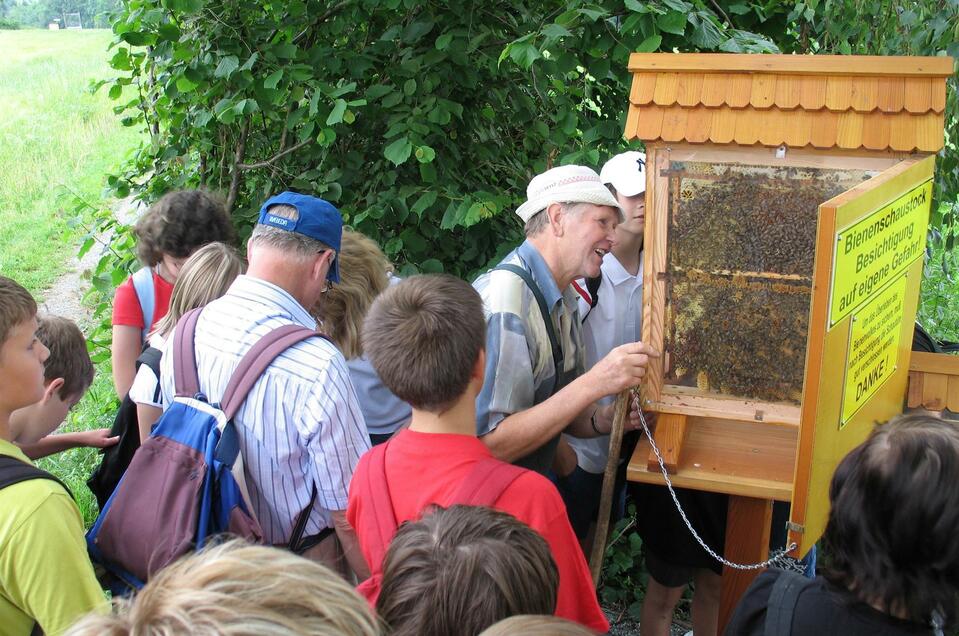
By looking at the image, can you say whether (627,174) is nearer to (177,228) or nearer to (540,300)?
(540,300)

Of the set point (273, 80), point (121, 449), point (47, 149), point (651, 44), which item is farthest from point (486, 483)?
point (47, 149)

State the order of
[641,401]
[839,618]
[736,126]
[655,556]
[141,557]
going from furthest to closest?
1. [655,556]
2. [641,401]
3. [736,126]
4. [141,557]
5. [839,618]

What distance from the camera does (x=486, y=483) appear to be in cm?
189

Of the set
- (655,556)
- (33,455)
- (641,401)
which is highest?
(641,401)

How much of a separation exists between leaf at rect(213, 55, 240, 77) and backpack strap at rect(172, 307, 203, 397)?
203cm

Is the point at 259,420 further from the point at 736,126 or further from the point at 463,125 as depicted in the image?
the point at 463,125

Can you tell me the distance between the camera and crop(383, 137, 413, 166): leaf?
3897 mm

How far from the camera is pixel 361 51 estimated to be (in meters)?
4.59

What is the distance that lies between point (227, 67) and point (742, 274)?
9.02 feet

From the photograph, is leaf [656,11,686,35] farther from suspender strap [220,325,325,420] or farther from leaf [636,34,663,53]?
suspender strap [220,325,325,420]

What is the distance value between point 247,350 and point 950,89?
3.22m

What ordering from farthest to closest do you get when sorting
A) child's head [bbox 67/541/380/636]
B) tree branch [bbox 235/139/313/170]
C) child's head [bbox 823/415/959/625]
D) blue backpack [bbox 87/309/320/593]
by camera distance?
tree branch [bbox 235/139/313/170]
blue backpack [bbox 87/309/320/593]
child's head [bbox 823/415/959/625]
child's head [bbox 67/541/380/636]

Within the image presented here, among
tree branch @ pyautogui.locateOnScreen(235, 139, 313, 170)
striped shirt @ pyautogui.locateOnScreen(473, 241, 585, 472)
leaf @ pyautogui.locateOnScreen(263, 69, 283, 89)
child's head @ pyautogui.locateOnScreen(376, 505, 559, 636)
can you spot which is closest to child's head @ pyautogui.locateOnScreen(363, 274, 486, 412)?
striped shirt @ pyautogui.locateOnScreen(473, 241, 585, 472)

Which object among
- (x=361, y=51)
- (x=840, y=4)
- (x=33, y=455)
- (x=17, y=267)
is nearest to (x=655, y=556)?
(x=33, y=455)
